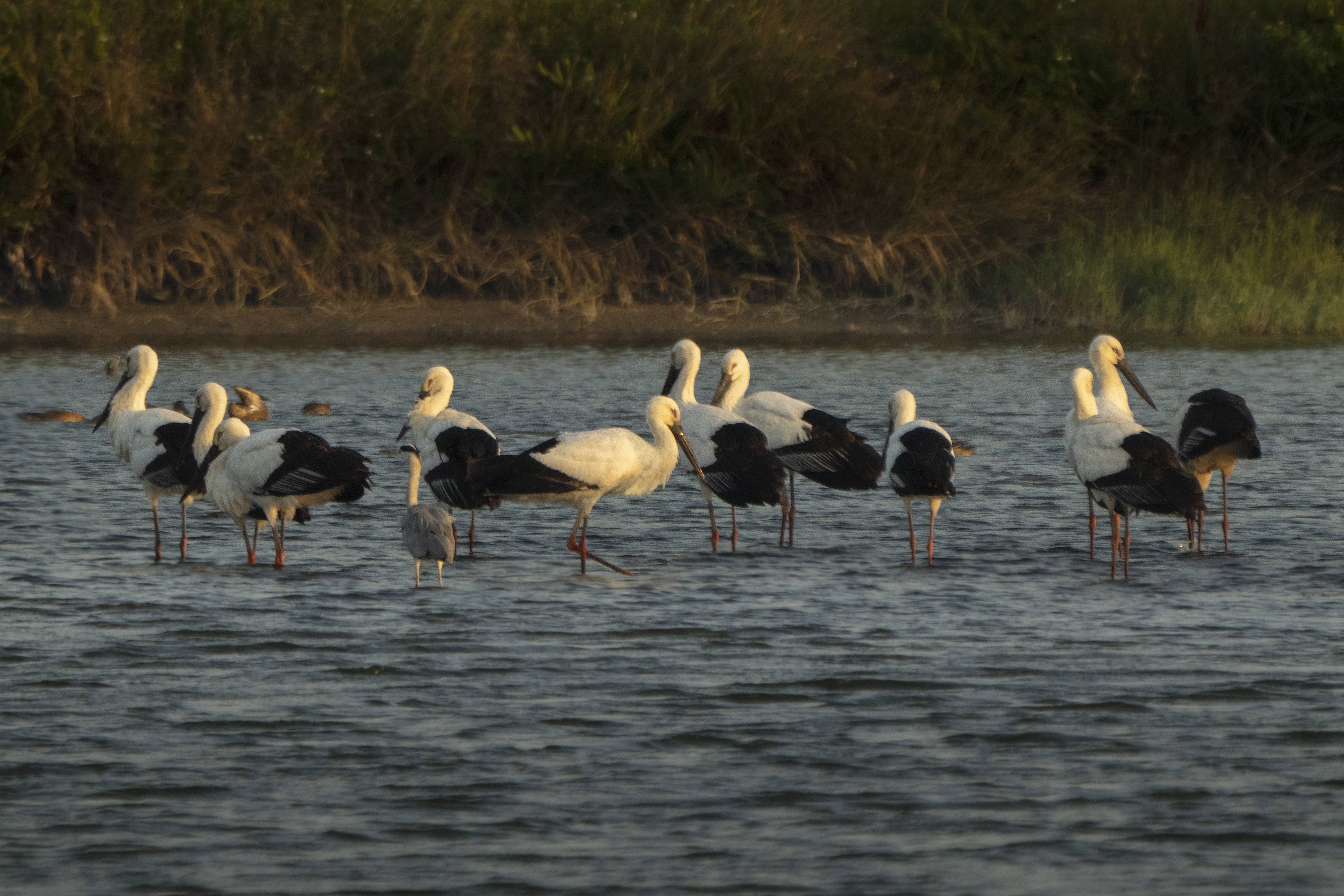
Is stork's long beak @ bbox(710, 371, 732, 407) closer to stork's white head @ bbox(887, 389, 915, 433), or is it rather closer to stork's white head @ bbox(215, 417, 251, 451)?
stork's white head @ bbox(887, 389, 915, 433)

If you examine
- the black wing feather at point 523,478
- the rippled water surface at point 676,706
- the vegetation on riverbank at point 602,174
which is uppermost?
the vegetation on riverbank at point 602,174

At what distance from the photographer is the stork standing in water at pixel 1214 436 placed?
32.9ft

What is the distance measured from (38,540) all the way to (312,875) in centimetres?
550

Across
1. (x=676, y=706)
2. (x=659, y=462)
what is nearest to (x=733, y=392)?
(x=659, y=462)

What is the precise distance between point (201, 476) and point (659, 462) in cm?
234

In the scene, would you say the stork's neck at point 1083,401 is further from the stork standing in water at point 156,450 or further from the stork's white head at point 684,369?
the stork standing in water at point 156,450

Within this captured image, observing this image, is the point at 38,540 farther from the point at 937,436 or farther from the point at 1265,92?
the point at 1265,92

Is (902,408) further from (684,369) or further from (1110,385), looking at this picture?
(684,369)

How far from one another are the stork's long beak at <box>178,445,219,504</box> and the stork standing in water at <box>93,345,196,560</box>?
72 mm

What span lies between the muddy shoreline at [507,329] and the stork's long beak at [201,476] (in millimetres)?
11851

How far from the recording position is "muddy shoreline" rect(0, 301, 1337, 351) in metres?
22.5

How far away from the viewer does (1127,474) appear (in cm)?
926

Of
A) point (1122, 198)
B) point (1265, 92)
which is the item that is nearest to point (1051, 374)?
point (1122, 198)

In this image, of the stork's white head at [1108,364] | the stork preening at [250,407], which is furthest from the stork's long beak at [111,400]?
the stork's white head at [1108,364]
